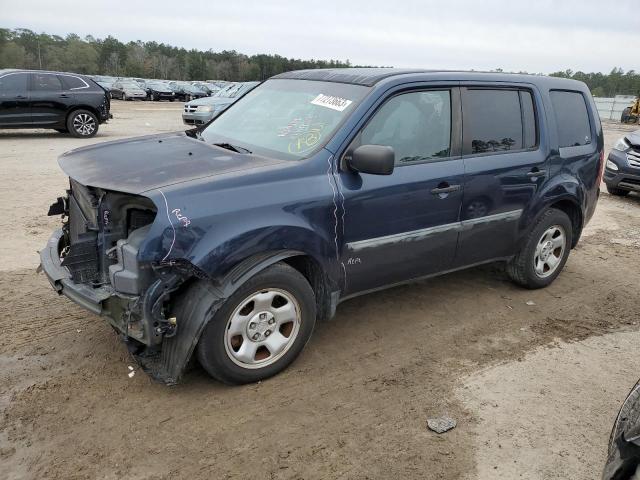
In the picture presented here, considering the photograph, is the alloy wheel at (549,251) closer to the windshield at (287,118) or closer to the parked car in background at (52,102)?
the windshield at (287,118)

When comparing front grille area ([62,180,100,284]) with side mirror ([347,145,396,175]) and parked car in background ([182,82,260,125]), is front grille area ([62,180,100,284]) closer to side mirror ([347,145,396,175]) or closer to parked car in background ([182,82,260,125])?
side mirror ([347,145,396,175])

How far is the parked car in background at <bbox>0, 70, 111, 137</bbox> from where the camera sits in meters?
13.0

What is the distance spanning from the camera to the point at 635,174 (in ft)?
31.2

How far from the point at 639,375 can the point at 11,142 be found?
542 inches

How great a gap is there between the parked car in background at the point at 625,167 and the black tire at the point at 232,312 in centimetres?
836

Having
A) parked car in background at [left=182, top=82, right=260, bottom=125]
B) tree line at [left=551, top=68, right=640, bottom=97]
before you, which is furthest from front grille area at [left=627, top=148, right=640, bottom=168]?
tree line at [left=551, top=68, right=640, bottom=97]

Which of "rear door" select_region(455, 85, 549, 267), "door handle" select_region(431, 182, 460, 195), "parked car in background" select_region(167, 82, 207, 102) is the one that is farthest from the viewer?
"parked car in background" select_region(167, 82, 207, 102)

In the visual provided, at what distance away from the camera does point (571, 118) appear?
16.8 ft

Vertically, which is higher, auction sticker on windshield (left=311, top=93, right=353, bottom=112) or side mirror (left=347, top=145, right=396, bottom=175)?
auction sticker on windshield (left=311, top=93, right=353, bottom=112)

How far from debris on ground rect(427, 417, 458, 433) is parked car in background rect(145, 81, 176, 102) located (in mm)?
41201

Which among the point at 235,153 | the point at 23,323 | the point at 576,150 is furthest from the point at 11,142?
the point at 576,150

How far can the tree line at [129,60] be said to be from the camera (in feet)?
290

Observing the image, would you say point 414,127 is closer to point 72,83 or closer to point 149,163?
point 149,163

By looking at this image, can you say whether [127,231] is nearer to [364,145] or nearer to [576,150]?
[364,145]
